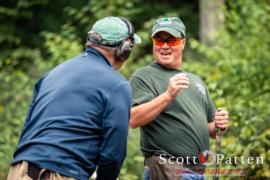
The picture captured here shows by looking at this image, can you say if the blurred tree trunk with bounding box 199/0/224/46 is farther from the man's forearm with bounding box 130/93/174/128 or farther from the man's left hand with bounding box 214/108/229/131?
the man's forearm with bounding box 130/93/174/128

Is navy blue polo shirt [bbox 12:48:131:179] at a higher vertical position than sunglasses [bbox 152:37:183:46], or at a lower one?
lower

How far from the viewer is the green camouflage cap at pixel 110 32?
15.9 ft

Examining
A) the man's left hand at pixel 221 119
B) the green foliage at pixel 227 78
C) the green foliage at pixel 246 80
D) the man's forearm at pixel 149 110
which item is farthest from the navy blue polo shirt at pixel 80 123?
the green foliage at pixel 246 80

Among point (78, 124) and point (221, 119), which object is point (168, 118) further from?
Answer: point (78, 124)

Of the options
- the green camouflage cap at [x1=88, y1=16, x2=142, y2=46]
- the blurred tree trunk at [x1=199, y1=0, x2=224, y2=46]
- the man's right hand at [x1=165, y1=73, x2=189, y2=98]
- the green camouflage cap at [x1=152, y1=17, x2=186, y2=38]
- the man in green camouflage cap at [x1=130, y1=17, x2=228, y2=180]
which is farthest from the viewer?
the blurred tree trunk at [x1=199, y1=0, x2=224, y2=46]

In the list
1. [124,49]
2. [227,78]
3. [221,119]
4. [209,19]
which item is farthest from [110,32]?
[209,19]

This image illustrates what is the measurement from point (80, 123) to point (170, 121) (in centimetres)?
111

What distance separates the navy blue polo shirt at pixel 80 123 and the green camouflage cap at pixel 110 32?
175 mm

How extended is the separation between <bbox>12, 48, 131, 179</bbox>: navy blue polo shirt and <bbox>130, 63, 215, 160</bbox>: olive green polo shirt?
0.77m

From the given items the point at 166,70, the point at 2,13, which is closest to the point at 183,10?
the point at 2,13

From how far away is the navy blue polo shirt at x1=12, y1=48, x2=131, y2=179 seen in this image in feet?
15.0

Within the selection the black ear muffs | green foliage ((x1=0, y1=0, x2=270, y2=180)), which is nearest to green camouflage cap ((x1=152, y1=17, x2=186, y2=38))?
the black ear muffs

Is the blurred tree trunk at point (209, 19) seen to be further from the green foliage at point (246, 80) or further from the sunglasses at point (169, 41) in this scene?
the sunglasses at point (169, 41)

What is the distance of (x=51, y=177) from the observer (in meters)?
4.52
